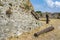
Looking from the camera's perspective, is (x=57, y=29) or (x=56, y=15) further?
(x=56, y=15)

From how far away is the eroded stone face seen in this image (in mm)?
17797

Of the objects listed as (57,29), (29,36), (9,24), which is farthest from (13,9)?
(57,29)

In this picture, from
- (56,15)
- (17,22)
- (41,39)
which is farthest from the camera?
(56,15)

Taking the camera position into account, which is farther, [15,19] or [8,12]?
[15,19]

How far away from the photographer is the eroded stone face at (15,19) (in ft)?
58.4

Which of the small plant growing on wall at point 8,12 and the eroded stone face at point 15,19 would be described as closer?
the eroded stone face at point 15,19

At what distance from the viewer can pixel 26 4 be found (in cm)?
2077

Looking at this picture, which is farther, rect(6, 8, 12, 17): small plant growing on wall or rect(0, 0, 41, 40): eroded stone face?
rect(6, 8, 12, 17): small plant growing on wall

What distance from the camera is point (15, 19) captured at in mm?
18734

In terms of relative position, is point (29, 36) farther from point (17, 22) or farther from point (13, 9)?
point (13, 9)

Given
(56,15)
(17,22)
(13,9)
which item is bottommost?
(56,15)

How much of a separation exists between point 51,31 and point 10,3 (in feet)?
16.1

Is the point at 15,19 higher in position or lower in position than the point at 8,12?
lower

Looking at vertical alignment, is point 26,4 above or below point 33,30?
above
